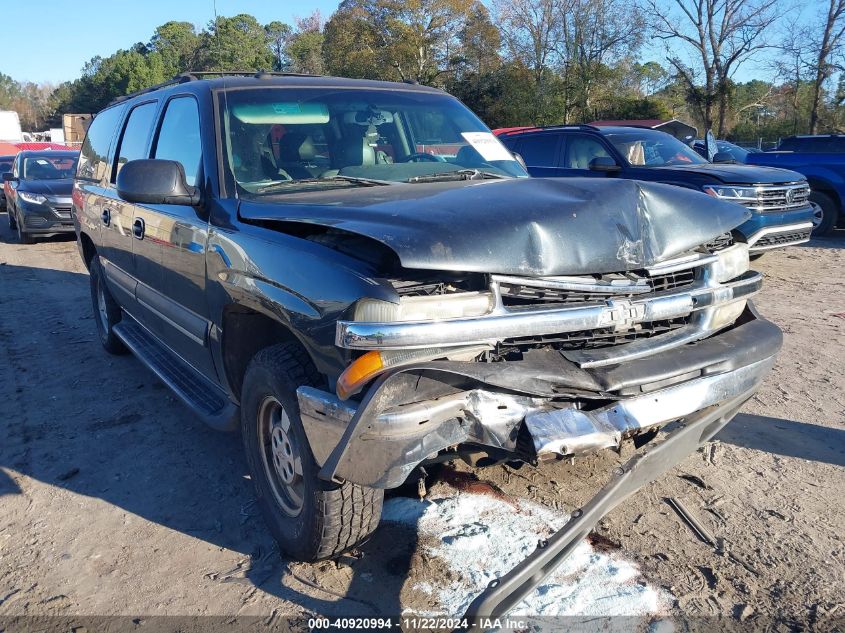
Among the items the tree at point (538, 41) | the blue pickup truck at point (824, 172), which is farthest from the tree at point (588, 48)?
the blue pickup truck at point (824, 172)

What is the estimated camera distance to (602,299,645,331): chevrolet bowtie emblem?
2.58 meters

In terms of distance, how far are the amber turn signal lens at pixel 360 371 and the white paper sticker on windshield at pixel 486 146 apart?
2138 millimetres

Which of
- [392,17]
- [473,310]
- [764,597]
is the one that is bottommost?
[764,597]

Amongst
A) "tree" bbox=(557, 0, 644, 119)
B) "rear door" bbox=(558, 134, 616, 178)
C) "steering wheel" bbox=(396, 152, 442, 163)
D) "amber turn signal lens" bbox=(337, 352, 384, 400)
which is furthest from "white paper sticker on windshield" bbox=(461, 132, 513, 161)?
"tree" bbox=(557, 0, 644, 119)

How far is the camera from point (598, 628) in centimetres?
254

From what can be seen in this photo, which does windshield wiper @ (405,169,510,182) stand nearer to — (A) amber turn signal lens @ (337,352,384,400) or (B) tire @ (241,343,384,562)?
(B) tire @ (241,343,384,562)

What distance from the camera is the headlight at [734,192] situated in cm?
857

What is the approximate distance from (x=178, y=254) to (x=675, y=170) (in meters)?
6.91

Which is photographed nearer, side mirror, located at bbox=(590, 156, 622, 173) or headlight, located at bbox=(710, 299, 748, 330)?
headlight, located at bbox=(710, 299, 748, 330)

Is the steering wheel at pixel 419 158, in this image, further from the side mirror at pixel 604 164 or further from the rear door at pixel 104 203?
the side mirror at pixel 604 164

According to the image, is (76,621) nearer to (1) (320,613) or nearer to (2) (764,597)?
(1) (320,613)

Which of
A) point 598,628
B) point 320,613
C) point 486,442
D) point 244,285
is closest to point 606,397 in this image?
point 486,442

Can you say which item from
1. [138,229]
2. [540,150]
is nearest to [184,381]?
[138,229]

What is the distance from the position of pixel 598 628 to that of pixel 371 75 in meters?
36.5
